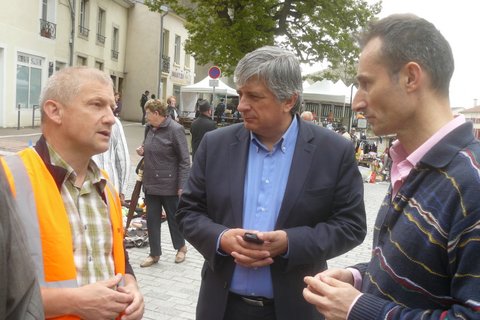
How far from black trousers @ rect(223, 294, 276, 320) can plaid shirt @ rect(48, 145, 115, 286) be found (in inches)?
23.2

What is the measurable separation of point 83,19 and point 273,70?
2662 centimetres

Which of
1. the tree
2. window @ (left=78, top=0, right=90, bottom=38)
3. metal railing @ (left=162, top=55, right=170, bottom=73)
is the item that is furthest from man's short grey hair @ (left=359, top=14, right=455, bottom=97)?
metal railing @ (left=162, top=55, right=170, bottom=73)

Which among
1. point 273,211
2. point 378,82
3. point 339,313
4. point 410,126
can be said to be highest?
point 378,82

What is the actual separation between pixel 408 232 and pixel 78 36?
87.4ft

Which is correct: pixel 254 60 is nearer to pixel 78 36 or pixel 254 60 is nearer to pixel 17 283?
pixel 17 283

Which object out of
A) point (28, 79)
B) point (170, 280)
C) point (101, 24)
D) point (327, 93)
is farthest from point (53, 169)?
point (101, 24)

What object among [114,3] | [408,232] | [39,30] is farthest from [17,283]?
[114,3]

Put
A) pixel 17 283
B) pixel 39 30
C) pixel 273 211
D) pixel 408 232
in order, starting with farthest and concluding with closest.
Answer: pixel 39 30
pixel 273 211
pixel 408 232
pixel 17 283

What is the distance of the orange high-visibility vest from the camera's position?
1737 mm

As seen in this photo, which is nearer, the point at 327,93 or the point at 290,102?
the point at 290,102

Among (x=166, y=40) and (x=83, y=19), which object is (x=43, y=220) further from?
(x=166, y=40)

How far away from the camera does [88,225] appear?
2.02 m

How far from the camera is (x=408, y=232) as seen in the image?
4.59 ft

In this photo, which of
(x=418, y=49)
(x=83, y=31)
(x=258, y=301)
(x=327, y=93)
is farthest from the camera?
(x=83, y=31)
